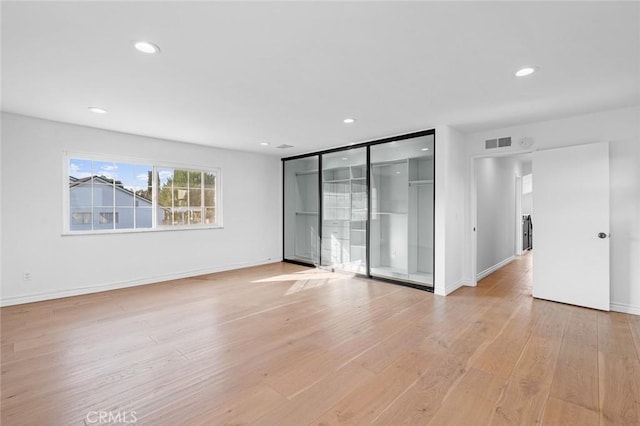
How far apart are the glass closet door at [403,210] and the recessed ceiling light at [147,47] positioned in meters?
3.76

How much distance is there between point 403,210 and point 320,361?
3.28 meters

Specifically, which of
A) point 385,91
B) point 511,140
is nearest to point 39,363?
point 385,91

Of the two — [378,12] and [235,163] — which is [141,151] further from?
[378,12]

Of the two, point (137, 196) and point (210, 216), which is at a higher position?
point (137, 196)

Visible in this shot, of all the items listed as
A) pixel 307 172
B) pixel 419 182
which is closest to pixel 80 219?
pixel 307 172

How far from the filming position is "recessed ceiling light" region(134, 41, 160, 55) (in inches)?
83.7

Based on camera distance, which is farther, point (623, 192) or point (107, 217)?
point (107, 217)

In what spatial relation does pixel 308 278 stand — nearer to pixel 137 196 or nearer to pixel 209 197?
pixel 209 197

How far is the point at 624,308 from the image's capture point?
361 centimetres

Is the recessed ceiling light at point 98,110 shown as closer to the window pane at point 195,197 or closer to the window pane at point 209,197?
the window pane at point 195,197

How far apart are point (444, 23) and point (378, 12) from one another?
46 cm

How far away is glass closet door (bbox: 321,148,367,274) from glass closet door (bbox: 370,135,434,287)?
0.78 feet
